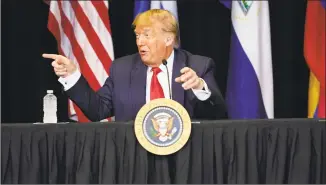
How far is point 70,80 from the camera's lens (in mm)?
3523

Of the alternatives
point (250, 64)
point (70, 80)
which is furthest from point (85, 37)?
point (70, 80)

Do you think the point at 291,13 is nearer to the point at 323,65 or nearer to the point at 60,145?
the point at 323,65

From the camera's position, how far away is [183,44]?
5488 millimetres

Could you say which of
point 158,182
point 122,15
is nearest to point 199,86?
point 158,182

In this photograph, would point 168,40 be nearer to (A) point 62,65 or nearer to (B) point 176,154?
(A) point 62,65

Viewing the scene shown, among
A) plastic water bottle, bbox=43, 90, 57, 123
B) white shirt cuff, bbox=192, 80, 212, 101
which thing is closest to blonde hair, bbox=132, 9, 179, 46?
white shirt cuff, bbox=192, 80, 212, 101

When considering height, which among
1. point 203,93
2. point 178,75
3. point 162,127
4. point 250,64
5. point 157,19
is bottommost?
point 162,127

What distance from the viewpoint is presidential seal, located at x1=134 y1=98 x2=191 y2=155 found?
3043 millimetres

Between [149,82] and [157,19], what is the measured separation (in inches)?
13.8

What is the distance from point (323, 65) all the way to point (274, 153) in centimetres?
221

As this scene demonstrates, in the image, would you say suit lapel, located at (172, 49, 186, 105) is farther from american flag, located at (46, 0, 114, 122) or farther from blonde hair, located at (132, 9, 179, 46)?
american flag, located at (46, 0, 114, 122)

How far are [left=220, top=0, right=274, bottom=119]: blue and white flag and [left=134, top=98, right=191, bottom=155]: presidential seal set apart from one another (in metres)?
2.13

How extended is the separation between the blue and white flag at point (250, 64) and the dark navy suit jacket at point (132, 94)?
4.32 feet

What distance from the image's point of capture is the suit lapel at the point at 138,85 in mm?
3717
